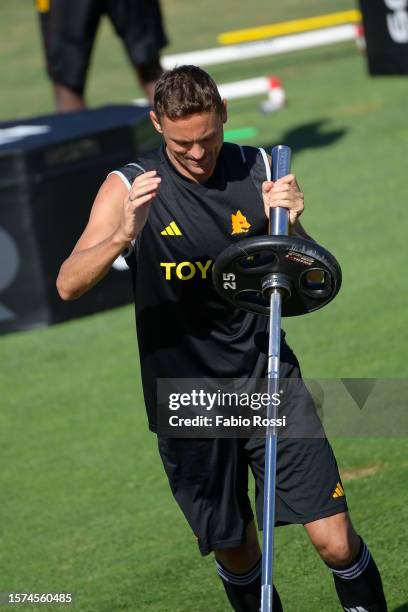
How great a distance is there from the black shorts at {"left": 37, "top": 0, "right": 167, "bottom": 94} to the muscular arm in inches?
246

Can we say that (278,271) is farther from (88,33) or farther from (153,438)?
(88,33)

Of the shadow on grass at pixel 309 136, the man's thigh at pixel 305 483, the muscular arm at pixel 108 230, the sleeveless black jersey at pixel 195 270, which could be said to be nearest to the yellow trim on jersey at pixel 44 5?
the shadow on grass at pixel 309 136

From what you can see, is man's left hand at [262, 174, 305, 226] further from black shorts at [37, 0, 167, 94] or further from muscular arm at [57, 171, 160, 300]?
black shorts at [37, 0, 167, 94]

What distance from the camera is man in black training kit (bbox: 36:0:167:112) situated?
404 inches

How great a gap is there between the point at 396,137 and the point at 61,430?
5.18m

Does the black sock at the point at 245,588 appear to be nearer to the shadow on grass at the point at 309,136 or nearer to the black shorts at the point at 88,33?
the black shorts at the point at 88,33

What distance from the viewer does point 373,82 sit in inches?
512

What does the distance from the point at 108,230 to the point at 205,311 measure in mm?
426

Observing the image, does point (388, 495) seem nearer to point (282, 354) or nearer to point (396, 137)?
point (282, 354)

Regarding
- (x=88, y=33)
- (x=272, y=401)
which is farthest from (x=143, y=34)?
(x=272, y=401)

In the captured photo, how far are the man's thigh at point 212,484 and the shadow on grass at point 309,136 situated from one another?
7.15 meters

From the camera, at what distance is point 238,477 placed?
438cm

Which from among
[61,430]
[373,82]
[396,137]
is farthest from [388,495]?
[373,82]

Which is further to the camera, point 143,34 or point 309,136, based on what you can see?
point 309,136
